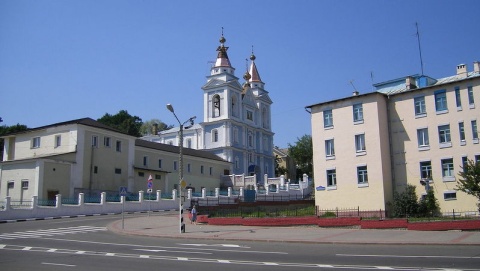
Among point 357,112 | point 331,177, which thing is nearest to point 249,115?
point 331,177

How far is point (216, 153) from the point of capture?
270 ft

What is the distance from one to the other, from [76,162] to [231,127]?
38154 mm

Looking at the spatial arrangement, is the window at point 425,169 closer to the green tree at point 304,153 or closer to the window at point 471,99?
the window at point 471,99

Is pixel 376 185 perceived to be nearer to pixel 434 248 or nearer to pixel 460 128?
pixel 460 128

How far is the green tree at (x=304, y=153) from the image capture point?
319 ft

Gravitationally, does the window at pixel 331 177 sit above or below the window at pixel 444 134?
below

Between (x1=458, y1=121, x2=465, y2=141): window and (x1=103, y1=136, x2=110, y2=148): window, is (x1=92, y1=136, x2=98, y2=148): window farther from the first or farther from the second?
(x1=458, y1=121, x2=465, y2=141): window

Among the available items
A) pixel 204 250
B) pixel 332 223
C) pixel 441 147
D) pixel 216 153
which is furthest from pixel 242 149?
pixel 204 250

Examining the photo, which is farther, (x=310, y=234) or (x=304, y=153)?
(x=304, y=153)

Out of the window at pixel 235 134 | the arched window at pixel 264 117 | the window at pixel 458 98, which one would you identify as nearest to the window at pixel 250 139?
the window at pixel 235 134

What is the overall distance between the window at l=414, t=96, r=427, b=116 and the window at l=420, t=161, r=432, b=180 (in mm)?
3946

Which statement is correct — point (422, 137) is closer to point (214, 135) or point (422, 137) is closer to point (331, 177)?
point (331, 177)

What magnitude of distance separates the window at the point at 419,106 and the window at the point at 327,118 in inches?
267

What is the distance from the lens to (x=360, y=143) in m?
36.9
